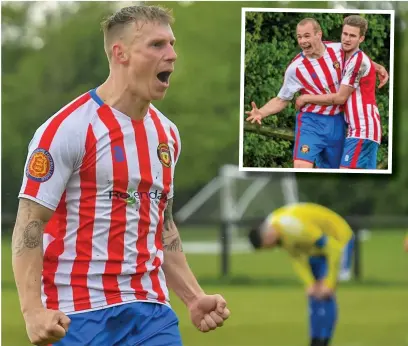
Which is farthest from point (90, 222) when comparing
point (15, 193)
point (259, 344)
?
point (15, 193)

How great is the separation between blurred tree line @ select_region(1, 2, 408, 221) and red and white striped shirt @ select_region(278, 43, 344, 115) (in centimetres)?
663

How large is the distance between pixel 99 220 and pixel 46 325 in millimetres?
383

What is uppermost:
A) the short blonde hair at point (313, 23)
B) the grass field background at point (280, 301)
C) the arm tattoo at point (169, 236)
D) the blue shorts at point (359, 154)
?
the short blonde hair at point (313, 23)

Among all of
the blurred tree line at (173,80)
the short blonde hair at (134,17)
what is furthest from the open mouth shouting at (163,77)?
the blurred tree line at (173,80)

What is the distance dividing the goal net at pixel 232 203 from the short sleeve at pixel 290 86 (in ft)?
34.3

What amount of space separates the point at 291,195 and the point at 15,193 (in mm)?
5402

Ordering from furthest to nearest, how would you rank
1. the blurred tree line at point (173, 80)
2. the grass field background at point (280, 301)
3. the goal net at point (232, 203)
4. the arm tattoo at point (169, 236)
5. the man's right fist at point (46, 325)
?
the goal net at point (232, 203) → the blurred tree line at point (173, 80) → the grass field background at point (280, 301) → the arm tattoo at point (169, 236) → the man's right fist at point (46, 325)

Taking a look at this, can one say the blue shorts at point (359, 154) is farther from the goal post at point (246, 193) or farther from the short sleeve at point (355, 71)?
the goal post at point (246, 193)

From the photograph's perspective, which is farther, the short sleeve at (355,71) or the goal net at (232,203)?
the goal net at (232,203)

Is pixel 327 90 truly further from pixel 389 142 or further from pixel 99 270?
pixel 99 270

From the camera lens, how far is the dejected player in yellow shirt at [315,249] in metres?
8.16

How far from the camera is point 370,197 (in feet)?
58.6

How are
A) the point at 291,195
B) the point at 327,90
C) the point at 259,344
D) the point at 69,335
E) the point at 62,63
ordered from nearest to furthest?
the point at 69,335 → the point at 327,90 → the point at 259,344 → the point at 62,63 → the point at 291,195

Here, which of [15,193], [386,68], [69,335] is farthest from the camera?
[15,193]
